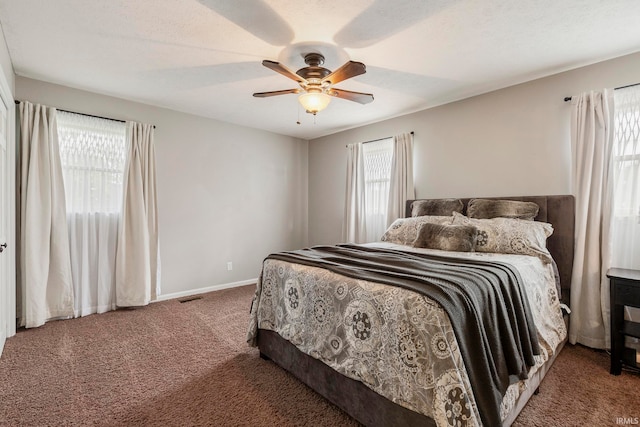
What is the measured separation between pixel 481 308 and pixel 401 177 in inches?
106

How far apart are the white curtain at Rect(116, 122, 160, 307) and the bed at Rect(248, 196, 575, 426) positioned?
6.45 ft

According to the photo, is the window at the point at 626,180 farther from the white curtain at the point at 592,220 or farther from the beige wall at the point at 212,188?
the beige wall at the point at 212,188

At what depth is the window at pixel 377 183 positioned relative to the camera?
4.24 m

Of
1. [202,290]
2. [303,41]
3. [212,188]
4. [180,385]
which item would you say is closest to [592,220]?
[303,41]

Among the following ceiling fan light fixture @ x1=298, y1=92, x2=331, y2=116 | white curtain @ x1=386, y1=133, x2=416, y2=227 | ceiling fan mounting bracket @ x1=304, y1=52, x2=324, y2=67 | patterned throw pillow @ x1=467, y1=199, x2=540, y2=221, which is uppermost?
ceiling fan mounting bracket @ x1=304, y1=52, x2=324, y2=67

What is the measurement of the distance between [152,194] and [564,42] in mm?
4307

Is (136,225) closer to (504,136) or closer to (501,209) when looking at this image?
(501,209)

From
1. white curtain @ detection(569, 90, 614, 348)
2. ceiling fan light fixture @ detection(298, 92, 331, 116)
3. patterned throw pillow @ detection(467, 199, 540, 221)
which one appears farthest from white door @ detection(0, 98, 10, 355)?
white curtain @ detection(569, 90, 614, 348)

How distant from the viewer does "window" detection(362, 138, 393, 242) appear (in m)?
4.24

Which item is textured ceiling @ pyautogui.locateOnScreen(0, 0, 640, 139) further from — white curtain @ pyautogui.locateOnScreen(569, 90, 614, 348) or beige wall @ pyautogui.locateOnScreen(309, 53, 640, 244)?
white curtain @ pyautogui.locateOnScreen(569, 90, 614, 348)

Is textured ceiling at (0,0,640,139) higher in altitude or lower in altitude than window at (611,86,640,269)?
higher

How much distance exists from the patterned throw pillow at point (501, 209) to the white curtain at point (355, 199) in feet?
5.35

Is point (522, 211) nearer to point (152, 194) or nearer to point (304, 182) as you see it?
point (304, 182)

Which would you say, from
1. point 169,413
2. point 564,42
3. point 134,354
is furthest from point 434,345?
point 564,42
